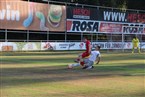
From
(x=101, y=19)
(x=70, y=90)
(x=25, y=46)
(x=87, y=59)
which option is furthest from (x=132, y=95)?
(x=101, y=19)

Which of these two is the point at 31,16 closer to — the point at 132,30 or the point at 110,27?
the point at 110,27

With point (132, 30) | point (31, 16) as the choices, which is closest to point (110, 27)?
point (132, 30)

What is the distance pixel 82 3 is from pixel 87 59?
3442 centimetres

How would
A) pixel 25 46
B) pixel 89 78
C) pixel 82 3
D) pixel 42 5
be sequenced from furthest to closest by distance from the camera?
pixel 82 3, pixel 42 5, pixel 25 46, pixel 89 78

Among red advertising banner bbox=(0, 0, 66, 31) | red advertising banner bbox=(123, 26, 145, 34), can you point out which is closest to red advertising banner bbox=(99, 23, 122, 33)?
red advertising banner bbox=(123, 26, 145, 34)

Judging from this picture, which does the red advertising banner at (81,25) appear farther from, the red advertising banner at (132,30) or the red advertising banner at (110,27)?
the red advertising banner at (132,30)

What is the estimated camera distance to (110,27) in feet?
176

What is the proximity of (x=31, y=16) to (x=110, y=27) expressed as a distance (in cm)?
1289

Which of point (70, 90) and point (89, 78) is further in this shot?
point (89, 78)

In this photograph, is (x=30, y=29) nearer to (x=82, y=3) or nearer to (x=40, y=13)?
(x=40, y=13)

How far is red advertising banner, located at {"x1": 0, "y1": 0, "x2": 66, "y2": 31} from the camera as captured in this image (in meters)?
42.6

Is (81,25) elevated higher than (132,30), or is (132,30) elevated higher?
(81,25)

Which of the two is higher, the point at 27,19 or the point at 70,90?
the point at 27,19

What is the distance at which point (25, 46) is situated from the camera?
1714 inches
